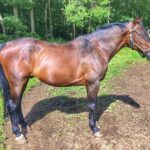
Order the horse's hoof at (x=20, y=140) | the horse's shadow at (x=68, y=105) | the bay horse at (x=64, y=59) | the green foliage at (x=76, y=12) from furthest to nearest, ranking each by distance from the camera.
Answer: the green foliage at (x=76, y=12) < the horse's shadow at (x=68, y=105) < the horse's hoof at (x=20, y=140) < the bay horse at (x=64, y=59)

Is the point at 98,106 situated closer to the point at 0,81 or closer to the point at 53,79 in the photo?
the point at 53,79

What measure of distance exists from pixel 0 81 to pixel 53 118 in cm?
160

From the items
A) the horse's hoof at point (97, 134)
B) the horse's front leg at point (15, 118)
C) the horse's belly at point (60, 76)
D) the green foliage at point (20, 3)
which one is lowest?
the green foliage at point (20, 3)

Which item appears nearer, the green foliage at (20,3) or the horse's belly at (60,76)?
the horse's belly at (60,76)

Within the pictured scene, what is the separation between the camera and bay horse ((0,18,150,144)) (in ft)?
17.5

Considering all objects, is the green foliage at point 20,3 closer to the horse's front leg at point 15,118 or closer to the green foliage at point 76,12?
the green foliage at point 76,12

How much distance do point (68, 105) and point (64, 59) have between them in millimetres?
2043

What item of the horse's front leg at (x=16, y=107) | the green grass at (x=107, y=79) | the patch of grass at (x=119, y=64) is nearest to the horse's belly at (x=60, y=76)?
the horse's front leg at (x=16, y=107)

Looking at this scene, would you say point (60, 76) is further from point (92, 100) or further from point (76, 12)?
point (76, 12)

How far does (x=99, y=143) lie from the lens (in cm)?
552

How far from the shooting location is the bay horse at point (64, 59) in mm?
5332

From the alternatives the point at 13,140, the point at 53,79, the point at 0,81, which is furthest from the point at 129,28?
the point at 13,140

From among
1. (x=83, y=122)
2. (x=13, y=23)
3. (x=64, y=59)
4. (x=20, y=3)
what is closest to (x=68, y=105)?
(x=83, y=122)

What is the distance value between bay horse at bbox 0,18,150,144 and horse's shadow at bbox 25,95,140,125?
115cm
